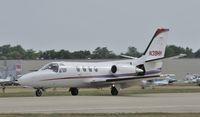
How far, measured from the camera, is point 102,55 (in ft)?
591

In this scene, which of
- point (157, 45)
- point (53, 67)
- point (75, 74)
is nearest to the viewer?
point (53, 67)

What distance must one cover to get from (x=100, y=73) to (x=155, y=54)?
17.1 ft

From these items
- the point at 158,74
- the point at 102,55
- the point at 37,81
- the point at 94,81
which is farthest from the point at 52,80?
the point at 102,55

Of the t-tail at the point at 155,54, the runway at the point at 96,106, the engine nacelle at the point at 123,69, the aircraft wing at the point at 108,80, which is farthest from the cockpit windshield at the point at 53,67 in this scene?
the runway at the point at 96,106

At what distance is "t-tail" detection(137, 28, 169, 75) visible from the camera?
144 feet

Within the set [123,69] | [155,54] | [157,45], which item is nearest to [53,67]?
[123,69]

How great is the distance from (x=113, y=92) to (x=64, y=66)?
4.28 m

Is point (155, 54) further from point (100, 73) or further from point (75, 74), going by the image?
point (75, 74)

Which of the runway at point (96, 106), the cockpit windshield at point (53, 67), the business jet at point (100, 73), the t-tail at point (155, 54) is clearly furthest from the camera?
the t-tail at point (155, 54)

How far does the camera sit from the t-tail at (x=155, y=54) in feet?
144

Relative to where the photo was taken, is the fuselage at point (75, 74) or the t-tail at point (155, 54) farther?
the t-tail at point (155, 54)

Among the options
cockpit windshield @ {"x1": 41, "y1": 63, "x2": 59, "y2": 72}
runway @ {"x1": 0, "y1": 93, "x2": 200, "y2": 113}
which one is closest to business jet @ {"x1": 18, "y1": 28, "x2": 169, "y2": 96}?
cockpit windshield @ {"x1": 41, "y1": 63, "x2": 59, "y2": 72}

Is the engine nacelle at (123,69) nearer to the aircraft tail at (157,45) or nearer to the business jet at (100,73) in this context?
the business jet at (100,73)

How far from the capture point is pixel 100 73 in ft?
141
